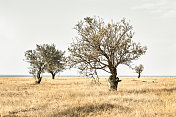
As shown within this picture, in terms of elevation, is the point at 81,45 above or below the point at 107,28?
below

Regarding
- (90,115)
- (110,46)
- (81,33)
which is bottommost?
(90,115)

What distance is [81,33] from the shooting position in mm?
20531

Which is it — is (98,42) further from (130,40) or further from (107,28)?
(130,40)

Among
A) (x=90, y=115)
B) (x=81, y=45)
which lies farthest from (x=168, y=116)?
(x=81, y=45)

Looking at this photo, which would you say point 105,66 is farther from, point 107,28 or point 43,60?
point 43,60

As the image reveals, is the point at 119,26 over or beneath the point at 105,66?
over

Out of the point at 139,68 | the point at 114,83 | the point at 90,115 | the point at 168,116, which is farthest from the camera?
the point at 139,68

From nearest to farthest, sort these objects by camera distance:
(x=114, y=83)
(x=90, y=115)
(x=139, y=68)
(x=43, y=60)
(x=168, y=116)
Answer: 1. (x=168, y=116)
2. (x=90, y=115)
3. (x=114, y=83)
4. (x=43, y=60)
5. (x=139, y=68)

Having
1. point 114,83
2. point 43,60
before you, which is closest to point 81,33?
point 114,83

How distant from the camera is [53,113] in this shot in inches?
393

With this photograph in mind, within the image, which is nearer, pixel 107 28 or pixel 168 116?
pixel 168 116

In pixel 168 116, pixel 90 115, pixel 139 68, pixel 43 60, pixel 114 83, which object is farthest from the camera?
pixel 139 68

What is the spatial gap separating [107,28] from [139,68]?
253 feet

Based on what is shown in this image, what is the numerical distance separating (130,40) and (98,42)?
142 inches
